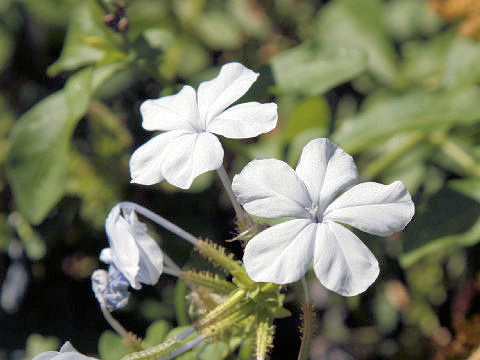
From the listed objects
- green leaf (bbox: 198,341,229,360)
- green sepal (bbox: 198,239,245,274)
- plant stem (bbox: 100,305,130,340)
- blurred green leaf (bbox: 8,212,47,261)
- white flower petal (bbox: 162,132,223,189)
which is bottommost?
blurred green leaf (bbox: 8,212,47,261)

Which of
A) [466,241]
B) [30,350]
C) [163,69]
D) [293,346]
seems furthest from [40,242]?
[466,241]

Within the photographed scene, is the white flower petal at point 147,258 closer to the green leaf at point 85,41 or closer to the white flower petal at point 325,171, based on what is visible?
the white flower petal at point 325,171

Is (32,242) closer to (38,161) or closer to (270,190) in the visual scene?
(38,161)

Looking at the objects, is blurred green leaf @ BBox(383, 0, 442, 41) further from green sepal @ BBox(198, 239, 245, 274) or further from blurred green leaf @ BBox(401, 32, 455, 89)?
green sepal @ BBox(198, 239, 245, 274)

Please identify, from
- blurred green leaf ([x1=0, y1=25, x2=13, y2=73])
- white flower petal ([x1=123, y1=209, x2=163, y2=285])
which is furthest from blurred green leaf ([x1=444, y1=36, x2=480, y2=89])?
blurred green leaf ([x1=0, y1=25, x2=13, y2=73])

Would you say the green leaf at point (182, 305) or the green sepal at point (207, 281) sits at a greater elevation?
the green sepal at point (207, 281)

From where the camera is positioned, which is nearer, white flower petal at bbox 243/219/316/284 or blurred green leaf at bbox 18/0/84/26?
white flower petal at bbox 243/219/316/284

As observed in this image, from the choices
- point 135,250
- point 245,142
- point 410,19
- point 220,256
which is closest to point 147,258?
point 135,250

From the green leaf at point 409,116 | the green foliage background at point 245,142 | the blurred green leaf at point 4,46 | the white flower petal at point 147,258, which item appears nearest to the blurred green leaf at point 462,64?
the green foliage background at point 245,142
